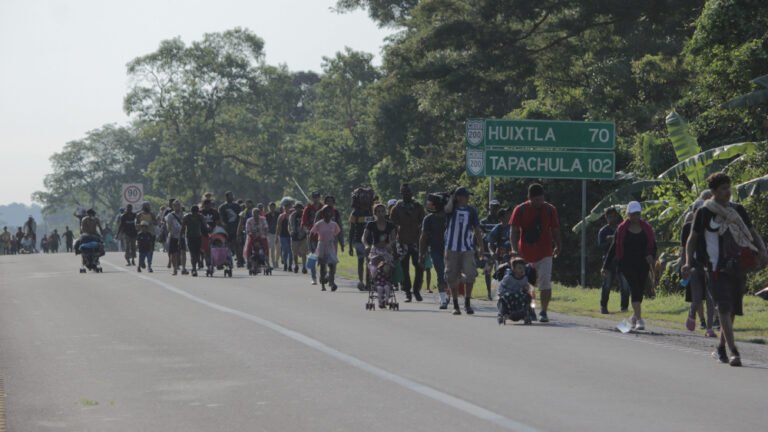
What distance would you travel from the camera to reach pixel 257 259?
34.0m

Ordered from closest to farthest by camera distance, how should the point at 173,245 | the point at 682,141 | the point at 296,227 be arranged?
the point at 682,141 < the point at 173,245 < the point at 296,227

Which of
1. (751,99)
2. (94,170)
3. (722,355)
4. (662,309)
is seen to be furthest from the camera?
(94,170)

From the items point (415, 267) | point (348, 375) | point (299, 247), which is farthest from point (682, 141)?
point (348, 375)

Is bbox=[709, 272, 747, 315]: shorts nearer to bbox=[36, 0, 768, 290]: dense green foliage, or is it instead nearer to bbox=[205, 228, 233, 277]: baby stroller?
bbox=[36, 0, 768, 290]: dense green foliage

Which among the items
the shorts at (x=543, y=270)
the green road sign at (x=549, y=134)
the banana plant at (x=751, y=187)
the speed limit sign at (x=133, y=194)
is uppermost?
the speed limit sign at (x=133, y=194)

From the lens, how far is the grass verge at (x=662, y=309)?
18484mm

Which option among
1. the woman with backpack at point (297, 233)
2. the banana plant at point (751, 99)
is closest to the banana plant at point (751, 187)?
the banana plant at point (751, 99)

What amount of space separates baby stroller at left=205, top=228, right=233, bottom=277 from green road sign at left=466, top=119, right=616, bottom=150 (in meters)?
9.42

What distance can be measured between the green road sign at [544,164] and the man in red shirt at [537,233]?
7403 mm

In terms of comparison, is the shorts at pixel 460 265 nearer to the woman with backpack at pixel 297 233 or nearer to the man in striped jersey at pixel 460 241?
the man in striped jersey at pixel 460 241

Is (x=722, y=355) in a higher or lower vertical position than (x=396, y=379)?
higher

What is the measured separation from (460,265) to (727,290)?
287 inches

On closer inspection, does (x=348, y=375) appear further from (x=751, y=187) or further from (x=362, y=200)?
(x=362, y=200)

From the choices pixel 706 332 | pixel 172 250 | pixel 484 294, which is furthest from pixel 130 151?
pixel 706 332
